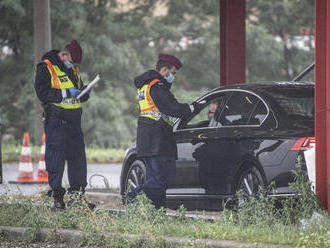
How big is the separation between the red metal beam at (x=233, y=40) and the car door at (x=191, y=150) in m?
2.17

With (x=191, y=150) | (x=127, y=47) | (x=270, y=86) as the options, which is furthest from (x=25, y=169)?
(x=127, y=47)

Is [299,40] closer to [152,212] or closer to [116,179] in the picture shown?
[116,179]

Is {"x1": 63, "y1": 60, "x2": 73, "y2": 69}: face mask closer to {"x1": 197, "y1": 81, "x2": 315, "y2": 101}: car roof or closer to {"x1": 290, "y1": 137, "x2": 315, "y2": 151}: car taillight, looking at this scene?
{"x1": 197, "y1": 81, "x2": 315, "y2": 101}: car roof

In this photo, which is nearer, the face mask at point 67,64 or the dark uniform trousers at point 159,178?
the dark uniform trousers at point 159,178

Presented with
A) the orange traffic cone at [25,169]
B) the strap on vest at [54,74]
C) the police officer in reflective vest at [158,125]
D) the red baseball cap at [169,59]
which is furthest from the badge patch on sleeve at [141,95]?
the orange traffic cone at [25,169]

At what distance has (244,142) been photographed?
1013cm

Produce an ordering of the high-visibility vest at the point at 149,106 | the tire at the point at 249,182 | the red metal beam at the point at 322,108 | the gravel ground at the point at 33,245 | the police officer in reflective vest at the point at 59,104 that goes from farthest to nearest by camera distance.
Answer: the police officer in reflective vest at the point at 59,104, the high-visibility vest at the point at 149,106, the tire at the point at 249,182, the red metal beam at the point at 322,108, the gravel ground at the point at 33,245

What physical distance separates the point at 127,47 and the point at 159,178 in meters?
21.2

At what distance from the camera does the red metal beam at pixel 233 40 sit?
43.5ft

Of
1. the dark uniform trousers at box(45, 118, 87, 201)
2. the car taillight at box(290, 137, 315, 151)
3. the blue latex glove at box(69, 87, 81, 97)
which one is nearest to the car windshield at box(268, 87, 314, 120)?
the car taillight at box(290, 137, 315, 151)

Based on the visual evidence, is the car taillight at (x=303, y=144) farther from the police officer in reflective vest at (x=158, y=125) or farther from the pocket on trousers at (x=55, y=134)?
the pocket on trousers at (x=55, y=134)

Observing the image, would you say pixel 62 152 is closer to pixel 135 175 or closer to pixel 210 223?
pixel 135 175

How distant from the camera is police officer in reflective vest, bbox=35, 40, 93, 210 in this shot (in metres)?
10.9

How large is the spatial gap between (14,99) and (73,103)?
1903 cm
